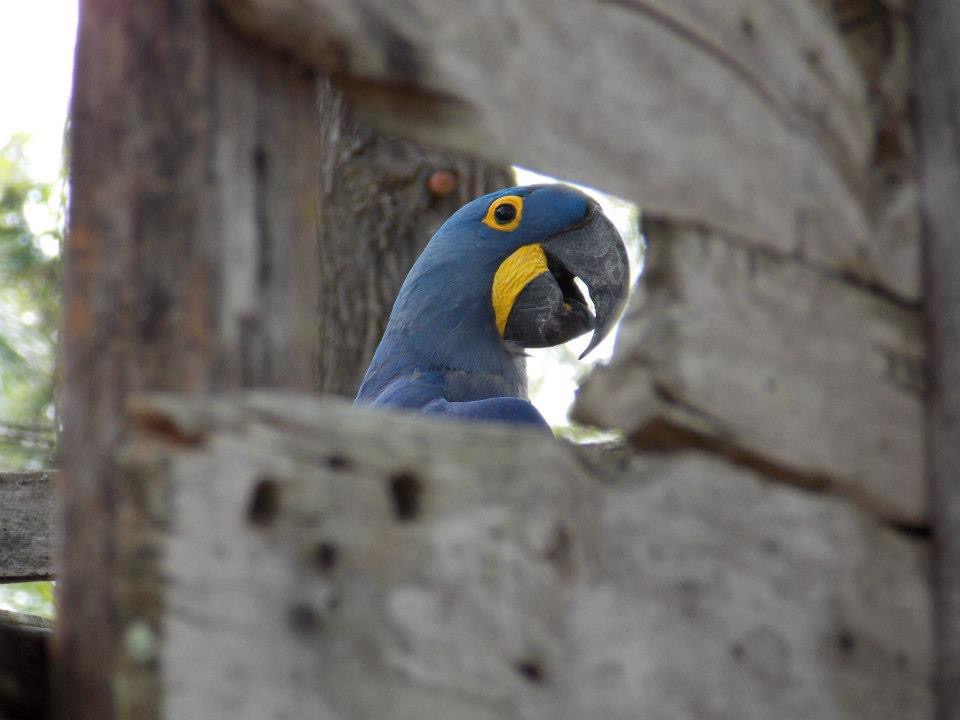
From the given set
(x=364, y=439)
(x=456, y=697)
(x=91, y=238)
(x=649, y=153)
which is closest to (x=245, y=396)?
(x=364, y=439)

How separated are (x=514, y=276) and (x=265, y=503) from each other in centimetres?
254

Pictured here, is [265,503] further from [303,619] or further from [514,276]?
[514,276]

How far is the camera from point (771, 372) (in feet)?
5.09

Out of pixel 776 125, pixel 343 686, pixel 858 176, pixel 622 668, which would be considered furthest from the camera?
pixel 858 176

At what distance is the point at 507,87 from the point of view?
1388mm

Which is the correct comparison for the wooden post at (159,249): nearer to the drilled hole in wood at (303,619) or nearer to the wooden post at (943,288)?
the drilled hole in wood at (303,619)

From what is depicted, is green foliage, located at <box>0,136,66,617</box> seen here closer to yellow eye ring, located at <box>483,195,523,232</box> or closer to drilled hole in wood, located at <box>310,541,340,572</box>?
yellow eye ring, located at <box>483,195,523,232</box>

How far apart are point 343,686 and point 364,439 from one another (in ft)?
0.83

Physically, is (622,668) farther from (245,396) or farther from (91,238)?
(91,238)

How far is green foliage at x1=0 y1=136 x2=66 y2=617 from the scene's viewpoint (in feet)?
23.5

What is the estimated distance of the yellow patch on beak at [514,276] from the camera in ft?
12.0

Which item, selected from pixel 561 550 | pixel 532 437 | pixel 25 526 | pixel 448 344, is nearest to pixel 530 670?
pixel 561 550

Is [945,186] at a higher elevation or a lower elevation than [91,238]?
higher

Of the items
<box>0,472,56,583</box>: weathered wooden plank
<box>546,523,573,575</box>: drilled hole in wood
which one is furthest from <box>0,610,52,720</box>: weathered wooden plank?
<box>0,472,56,583</box>: weathered wooden plank
